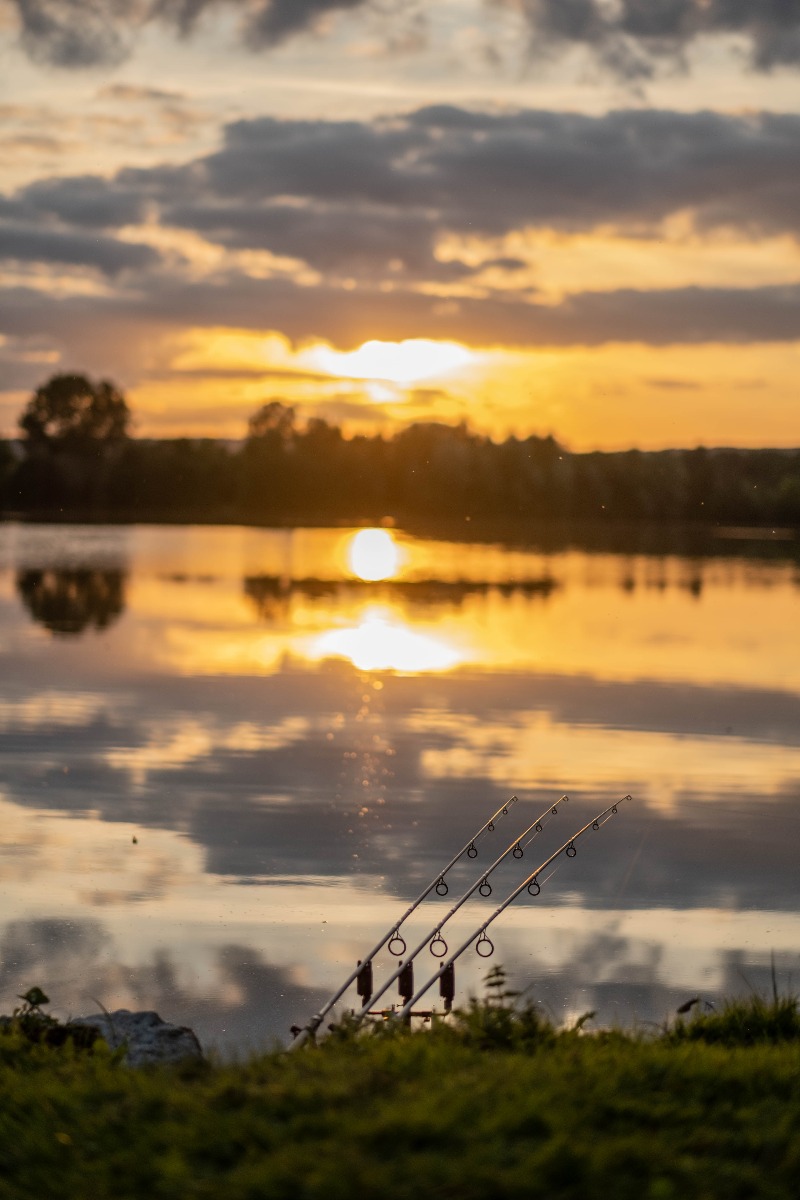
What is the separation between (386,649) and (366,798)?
18.2 m

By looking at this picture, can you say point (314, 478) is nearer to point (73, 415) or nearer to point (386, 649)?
point (73, 415)

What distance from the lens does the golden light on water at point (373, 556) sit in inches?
2763

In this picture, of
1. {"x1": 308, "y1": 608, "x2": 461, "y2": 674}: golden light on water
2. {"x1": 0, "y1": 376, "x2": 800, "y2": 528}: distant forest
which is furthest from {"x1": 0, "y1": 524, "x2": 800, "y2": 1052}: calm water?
{"x1": 0, "y1": 376, "x2": 800, "y2": 528}: distant forest

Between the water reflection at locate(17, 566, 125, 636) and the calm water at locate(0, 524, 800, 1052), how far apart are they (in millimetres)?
475

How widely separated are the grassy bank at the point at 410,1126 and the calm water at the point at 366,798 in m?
1.65

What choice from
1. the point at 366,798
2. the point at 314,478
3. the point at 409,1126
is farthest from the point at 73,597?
the point at 314,478

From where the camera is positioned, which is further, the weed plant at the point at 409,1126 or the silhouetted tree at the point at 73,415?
the silhouetted tree at the point at 73,415

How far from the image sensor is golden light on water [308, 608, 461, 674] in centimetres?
3450

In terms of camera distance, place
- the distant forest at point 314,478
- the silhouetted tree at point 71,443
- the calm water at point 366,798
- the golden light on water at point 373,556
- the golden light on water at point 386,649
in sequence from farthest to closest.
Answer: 1. the silhouetted tree at point 71,443
2. the distant forest at point 314,478
3. the golden light on water at point 373,556
4. the golden light on water at point 386,649
5. the calm water at point 366,798

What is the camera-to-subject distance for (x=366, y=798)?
19578 mm

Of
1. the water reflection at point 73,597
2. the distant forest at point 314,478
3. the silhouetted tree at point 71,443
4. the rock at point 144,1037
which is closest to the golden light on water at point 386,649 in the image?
the water reflection at point 73,597

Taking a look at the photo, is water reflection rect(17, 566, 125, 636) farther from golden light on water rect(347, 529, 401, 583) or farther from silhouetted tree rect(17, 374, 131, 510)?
silhouetted tree rect(17, 374, 131, 510)

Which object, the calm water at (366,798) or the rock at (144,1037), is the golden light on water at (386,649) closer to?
the calm water at (366,798)

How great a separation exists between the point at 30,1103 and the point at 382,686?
23516mm
